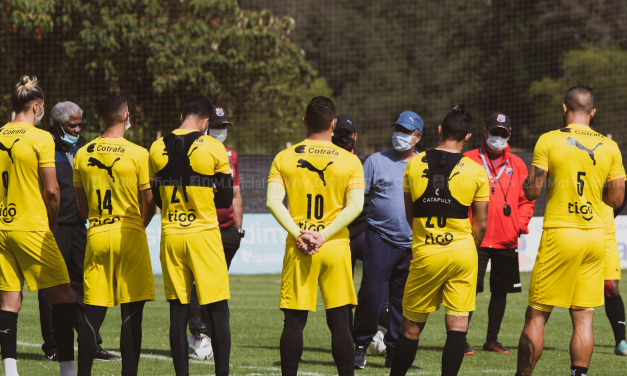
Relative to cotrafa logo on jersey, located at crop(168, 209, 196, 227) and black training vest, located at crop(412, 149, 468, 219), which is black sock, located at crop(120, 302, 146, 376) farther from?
black training vest, located at crop(412, 149, 468, 219)

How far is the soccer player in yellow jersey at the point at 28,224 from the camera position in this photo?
625 cm

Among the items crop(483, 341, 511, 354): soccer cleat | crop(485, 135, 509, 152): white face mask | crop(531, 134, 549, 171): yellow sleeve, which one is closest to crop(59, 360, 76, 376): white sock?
crop(531, 134, 549, 171): yellow sleeve

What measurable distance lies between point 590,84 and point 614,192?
126 ft

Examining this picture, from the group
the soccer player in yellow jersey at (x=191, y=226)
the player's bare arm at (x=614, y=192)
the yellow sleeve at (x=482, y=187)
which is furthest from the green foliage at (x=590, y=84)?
the soccer player in yellow jersey at (x=191, y=226)

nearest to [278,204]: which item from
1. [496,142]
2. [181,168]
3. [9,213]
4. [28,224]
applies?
[181,168]

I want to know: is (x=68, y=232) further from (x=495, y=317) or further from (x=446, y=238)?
(x=495, y=317)

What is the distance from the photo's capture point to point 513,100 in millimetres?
47719

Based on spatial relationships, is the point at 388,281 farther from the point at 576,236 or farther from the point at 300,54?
the point at 300,54

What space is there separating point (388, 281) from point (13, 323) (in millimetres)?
3442

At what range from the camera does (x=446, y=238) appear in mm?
6047

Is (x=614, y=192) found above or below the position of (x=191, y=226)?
above

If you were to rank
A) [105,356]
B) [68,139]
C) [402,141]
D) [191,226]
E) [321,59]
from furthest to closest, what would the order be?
1. [321,59]
2. [105,356]
3. [402,141]
4. [68,139]
5. [191,226]

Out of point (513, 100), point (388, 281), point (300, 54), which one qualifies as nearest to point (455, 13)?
point (513, 100)

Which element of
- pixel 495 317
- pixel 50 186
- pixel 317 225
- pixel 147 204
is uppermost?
pixel 50 186
